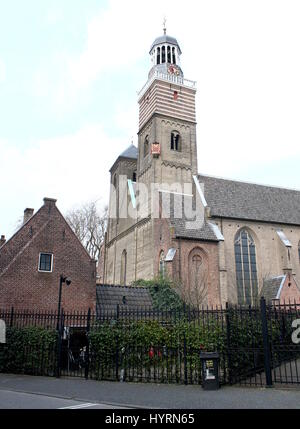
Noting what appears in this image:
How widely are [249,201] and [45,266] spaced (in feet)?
69.4

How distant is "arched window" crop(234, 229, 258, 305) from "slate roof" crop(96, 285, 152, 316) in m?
9.96

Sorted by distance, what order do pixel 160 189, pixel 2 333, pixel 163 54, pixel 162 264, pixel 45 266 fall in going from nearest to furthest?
pixel 2 333 < pixel 45 266 < pixel 162 264 < pixel 160 189 < pixel 163 54

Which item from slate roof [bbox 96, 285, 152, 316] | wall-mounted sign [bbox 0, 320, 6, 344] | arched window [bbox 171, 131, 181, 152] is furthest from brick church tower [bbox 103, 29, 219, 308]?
wall-mounted sign [bbox 0, 320, 6, 344]

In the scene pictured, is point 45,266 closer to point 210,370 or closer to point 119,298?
point 119,298

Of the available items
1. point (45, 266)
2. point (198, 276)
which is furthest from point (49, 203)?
point (198, 276)

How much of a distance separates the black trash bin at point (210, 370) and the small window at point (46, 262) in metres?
11.3

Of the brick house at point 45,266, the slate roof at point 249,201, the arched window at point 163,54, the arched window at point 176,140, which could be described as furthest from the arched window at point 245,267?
the arched window at point 163,54

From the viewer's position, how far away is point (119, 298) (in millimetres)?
21781

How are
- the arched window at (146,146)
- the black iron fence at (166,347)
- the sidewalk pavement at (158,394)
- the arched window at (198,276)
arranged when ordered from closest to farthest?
1. the sidewalk pavement at (158,394)
2. the black iron fence at (166,347)
3. the arched window at (198,276)
4. the arched window at (146,146)

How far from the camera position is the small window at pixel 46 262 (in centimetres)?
1986

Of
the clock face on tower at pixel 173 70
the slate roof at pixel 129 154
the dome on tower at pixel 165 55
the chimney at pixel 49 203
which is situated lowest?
the chimney at pixel 49 203

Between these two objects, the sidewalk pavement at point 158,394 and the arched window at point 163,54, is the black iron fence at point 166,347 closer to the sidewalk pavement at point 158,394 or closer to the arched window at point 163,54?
the sidewalk pavement at point 158,394
